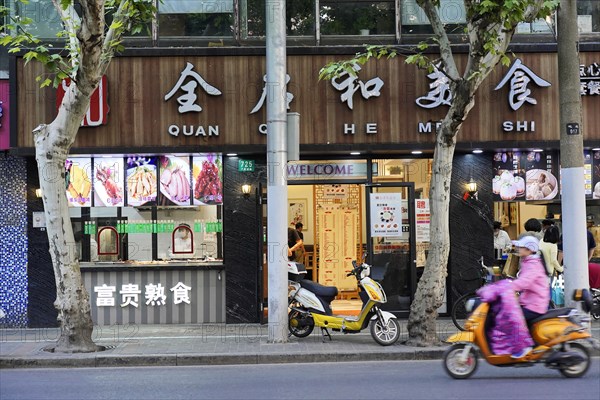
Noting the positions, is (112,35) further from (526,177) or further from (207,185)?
(526,177)

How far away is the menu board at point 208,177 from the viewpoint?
14.5 metres

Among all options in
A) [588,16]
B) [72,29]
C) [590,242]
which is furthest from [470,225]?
[72,29]

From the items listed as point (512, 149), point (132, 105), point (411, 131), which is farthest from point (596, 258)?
point (132, 105)

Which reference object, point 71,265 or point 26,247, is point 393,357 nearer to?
point 71,265

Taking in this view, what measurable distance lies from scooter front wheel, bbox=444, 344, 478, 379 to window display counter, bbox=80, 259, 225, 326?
6108 mm

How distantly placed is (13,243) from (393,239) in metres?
7.19

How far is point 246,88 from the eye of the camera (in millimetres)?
14062

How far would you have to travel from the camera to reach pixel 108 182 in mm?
14547

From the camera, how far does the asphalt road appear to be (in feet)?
28.2

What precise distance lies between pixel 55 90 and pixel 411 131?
6.54 metres

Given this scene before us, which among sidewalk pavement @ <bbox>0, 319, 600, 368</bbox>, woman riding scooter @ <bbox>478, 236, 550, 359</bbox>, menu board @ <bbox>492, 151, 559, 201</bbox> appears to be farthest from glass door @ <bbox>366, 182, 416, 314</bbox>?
woman riding scooter @ <bbox>478, 236, 550, 359</bbox>

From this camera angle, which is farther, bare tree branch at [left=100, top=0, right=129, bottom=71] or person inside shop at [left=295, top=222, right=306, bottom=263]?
person inside shop at [left=295, top=222, right=306, bottom=263]

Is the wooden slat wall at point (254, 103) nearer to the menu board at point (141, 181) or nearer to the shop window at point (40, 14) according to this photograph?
the menu board at point (141, 181)

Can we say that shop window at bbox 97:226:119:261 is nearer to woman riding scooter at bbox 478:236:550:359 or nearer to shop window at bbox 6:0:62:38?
shop window at bbox 6:0:62:38
